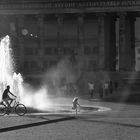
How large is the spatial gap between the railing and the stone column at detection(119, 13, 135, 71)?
2.26 m

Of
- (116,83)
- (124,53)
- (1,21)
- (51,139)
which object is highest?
(1,21)

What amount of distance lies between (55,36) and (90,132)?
84479mm

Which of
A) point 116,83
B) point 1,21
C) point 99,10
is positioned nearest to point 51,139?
point 116,83

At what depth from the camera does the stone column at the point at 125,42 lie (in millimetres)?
93000

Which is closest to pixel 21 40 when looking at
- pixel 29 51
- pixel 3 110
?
pixel 29 51

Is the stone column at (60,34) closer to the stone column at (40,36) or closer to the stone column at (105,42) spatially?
the stone column at (40,36)

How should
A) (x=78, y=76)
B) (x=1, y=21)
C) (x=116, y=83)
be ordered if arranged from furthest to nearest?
1. (x=1, y=21)
2. (x=78, y=76)
3. (x=116, y=83)

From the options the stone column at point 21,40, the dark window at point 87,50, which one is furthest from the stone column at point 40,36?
the dark window at point 87,50

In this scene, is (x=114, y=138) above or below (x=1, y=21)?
below

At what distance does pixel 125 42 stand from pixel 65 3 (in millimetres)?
12808

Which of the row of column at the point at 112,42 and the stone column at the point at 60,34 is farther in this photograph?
the stone column at the point at 60,34

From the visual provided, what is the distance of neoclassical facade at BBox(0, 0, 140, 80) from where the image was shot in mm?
93562

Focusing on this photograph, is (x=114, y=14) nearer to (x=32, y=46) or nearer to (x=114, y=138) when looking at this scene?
(x=32, y=46)

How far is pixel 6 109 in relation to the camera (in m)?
29.9
